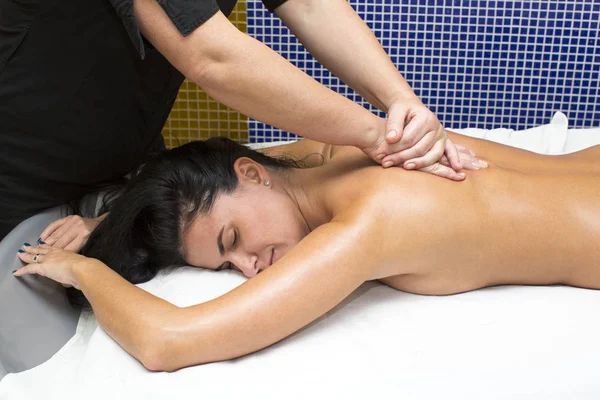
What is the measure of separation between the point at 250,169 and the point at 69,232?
538mm

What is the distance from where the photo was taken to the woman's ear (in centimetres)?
173

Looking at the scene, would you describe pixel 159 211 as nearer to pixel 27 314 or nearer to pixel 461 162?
pixel 27 314

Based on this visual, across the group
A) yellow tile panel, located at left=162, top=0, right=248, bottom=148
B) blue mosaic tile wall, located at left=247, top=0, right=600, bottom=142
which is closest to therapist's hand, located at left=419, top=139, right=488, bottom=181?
blue mosaic tile wall, located at left=247, top=0, right=600, bottom=142

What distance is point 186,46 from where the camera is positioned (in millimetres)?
1352

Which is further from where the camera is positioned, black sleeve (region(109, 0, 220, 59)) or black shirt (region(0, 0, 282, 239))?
black shirt (region(0, 0, 282, 239))

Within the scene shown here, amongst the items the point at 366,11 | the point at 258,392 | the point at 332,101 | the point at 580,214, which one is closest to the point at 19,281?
the point at 258,392

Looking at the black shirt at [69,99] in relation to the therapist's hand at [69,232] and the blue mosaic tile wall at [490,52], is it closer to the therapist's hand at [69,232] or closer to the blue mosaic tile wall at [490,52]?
the therapist's hand at [69,232]

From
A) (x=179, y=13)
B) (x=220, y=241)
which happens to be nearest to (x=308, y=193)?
(x=220, y=241)

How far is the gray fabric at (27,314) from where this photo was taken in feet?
5.06

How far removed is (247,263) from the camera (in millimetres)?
1655

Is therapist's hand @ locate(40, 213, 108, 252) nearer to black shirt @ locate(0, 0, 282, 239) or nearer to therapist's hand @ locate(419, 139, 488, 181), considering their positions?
black shirt @ locate(0, 0, 282, 239)

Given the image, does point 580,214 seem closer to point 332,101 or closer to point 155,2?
point 332,101

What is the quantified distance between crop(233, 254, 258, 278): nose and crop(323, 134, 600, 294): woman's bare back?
24 cm

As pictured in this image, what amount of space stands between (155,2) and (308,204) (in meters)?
0.65
